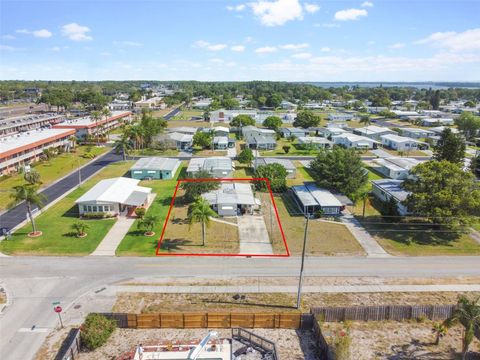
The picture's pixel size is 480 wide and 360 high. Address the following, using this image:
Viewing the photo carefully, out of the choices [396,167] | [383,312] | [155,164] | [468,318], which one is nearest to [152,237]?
[383,312]

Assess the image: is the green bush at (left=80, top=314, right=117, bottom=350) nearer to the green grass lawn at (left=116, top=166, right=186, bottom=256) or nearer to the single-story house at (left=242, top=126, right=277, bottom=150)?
the green grass lawn at (left=116, top=166, right=186, bottom=256)

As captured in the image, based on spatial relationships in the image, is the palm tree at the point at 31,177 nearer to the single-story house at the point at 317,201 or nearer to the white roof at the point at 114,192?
the white roof at the point at 114,192

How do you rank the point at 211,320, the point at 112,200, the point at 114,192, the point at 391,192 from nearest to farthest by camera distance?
the point at 211,320 → the point at 112,200 → the point at 114,192 → the point at 391,192

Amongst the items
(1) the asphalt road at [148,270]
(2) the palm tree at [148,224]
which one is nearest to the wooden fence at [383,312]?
(1) the asphalt road at [148,270]

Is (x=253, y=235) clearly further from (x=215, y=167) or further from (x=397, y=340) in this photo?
(x=215, y=167)

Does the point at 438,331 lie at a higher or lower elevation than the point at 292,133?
lower
